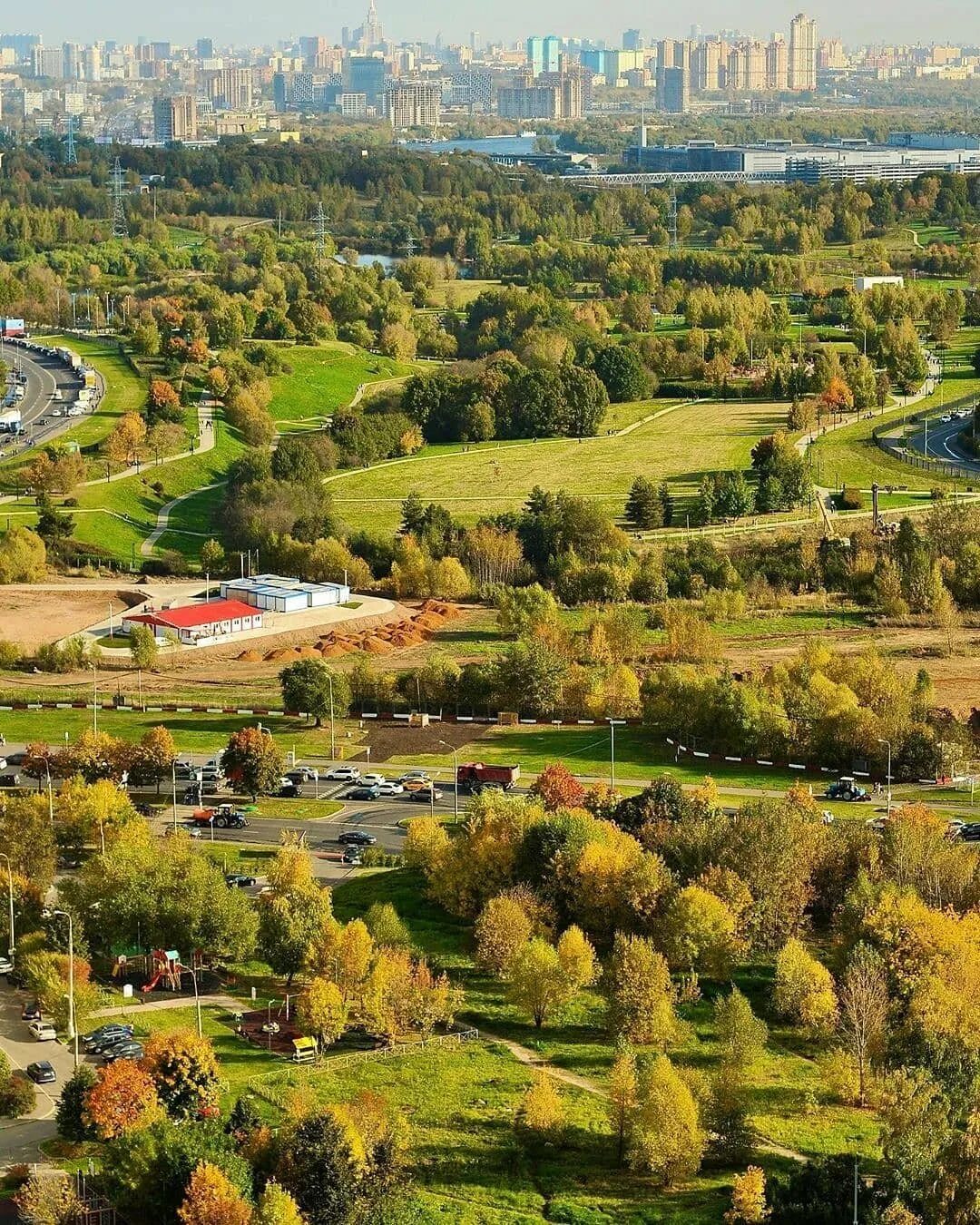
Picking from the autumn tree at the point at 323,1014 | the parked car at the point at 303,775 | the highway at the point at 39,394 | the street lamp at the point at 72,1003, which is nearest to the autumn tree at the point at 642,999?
the autumn tree at the point at 323,1014

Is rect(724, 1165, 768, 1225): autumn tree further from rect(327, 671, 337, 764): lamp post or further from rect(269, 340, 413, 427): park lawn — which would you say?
rect(269, 340, 413, 427): park lawn

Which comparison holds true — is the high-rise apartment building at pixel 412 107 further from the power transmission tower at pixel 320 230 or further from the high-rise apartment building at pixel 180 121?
the power transmission tower at pixel 320 230

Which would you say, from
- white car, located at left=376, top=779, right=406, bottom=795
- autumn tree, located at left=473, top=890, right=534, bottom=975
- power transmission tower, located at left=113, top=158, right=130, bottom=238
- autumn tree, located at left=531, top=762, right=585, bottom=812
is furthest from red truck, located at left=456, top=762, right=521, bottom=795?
power transmission tower, located at left=113, top=158, right=130, bottom=238

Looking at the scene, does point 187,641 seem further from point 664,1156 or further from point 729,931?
point 664,1156

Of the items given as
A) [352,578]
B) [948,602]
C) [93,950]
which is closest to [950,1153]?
[93,950]

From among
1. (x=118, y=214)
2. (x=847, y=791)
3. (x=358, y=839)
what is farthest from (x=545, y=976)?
(x=118, y=214)

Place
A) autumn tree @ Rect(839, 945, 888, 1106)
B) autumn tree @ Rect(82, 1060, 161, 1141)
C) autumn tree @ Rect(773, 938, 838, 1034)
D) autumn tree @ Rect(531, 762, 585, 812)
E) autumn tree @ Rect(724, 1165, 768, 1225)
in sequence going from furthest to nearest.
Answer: autumn tree @ Rect(531, 762, 585, 812) < autumn tree @ Rect(773, 938, 838, 1034) < autumn tree @ Rect(839, 945, 888, 1106) < autumn tree @ Rect(82, 1060, 161, 1141) < autumn tree @ Rect(724, 1165, 768, 1225)
